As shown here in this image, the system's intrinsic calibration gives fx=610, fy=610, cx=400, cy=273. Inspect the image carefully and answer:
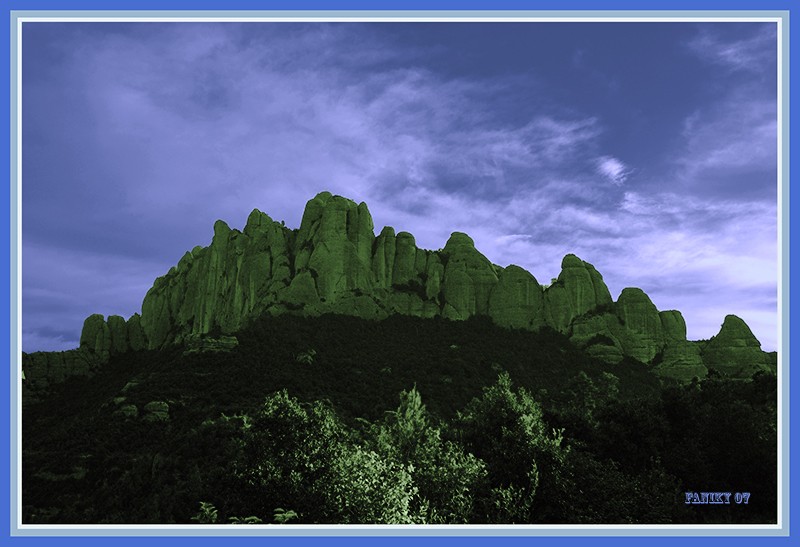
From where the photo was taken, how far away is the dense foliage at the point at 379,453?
45.9 ft

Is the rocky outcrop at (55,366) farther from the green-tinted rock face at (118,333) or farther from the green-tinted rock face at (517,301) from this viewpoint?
the green-tinted rock face at (517,301)

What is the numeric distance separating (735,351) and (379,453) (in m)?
43.9

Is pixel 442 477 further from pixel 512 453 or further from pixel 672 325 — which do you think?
pixel 672 325

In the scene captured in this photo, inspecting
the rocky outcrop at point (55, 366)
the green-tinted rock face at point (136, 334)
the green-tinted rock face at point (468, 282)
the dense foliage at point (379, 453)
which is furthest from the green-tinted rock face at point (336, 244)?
the rocky outcrop at point (55, 366)

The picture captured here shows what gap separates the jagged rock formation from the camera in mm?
52219

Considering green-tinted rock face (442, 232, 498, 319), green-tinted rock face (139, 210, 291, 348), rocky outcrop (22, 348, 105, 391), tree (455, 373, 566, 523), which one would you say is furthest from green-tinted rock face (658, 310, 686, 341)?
rocky outcrop (22, 348, 105, 391)

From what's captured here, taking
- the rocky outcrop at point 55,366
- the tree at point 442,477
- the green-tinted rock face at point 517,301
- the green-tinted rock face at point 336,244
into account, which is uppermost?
the green-tinted rock face at point 336,244

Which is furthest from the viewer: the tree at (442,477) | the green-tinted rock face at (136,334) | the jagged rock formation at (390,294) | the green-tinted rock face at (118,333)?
the green-tinted rock face at (136,334)

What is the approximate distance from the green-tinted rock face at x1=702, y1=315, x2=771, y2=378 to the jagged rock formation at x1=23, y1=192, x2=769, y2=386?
0.09 m

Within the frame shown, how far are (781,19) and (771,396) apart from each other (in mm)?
14300

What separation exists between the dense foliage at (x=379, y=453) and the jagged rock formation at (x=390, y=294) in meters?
14.7

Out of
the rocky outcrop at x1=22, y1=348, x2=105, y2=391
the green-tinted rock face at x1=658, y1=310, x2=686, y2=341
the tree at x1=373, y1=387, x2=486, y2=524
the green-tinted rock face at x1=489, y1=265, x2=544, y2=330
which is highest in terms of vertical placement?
the green-tinted rock face at x1=489, y1=265, x2=544, y2=330

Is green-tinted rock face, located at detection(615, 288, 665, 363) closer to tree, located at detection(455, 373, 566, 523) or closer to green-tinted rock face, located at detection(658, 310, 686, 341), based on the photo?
green-tinted rock face, located at detection(658, 310, 686, 341)

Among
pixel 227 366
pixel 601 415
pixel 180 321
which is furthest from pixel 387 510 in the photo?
pixel 180 321
